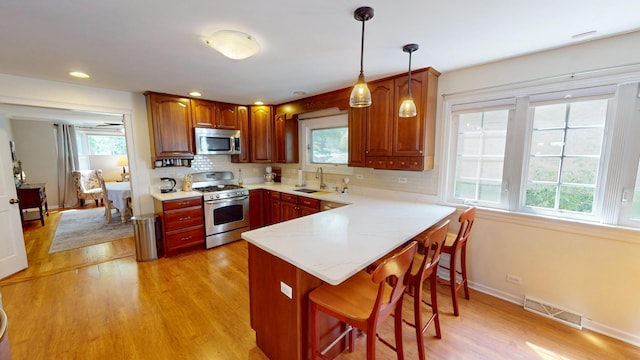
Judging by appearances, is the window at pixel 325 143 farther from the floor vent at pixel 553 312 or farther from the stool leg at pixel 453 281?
the floor vent at pixel 553 312

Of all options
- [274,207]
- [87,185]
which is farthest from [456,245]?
[87,185]

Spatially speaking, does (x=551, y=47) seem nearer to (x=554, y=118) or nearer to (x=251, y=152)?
(x=554, y=118)

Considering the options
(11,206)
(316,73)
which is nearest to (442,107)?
(316,73)

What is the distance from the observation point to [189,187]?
3.92 m

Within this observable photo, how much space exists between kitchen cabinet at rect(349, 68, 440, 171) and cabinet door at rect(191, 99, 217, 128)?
232 cm

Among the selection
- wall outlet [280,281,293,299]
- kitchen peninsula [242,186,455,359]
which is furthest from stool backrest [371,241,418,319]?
wall outlet [280,281,293,299]

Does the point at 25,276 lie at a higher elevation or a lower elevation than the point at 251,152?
lower

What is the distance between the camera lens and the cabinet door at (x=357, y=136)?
3.13 metres

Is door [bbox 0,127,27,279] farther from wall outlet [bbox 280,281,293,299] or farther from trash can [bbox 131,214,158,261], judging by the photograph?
wall outlet [bbox 280,281,293,299]

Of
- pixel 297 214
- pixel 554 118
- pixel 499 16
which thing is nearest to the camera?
pixel 499 16

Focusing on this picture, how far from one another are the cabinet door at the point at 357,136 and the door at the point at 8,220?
4034 millimetres

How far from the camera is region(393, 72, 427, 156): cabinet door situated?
2627 mm

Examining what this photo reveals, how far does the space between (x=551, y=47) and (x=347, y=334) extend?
283 cm

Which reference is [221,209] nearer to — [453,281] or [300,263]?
[300,263]
